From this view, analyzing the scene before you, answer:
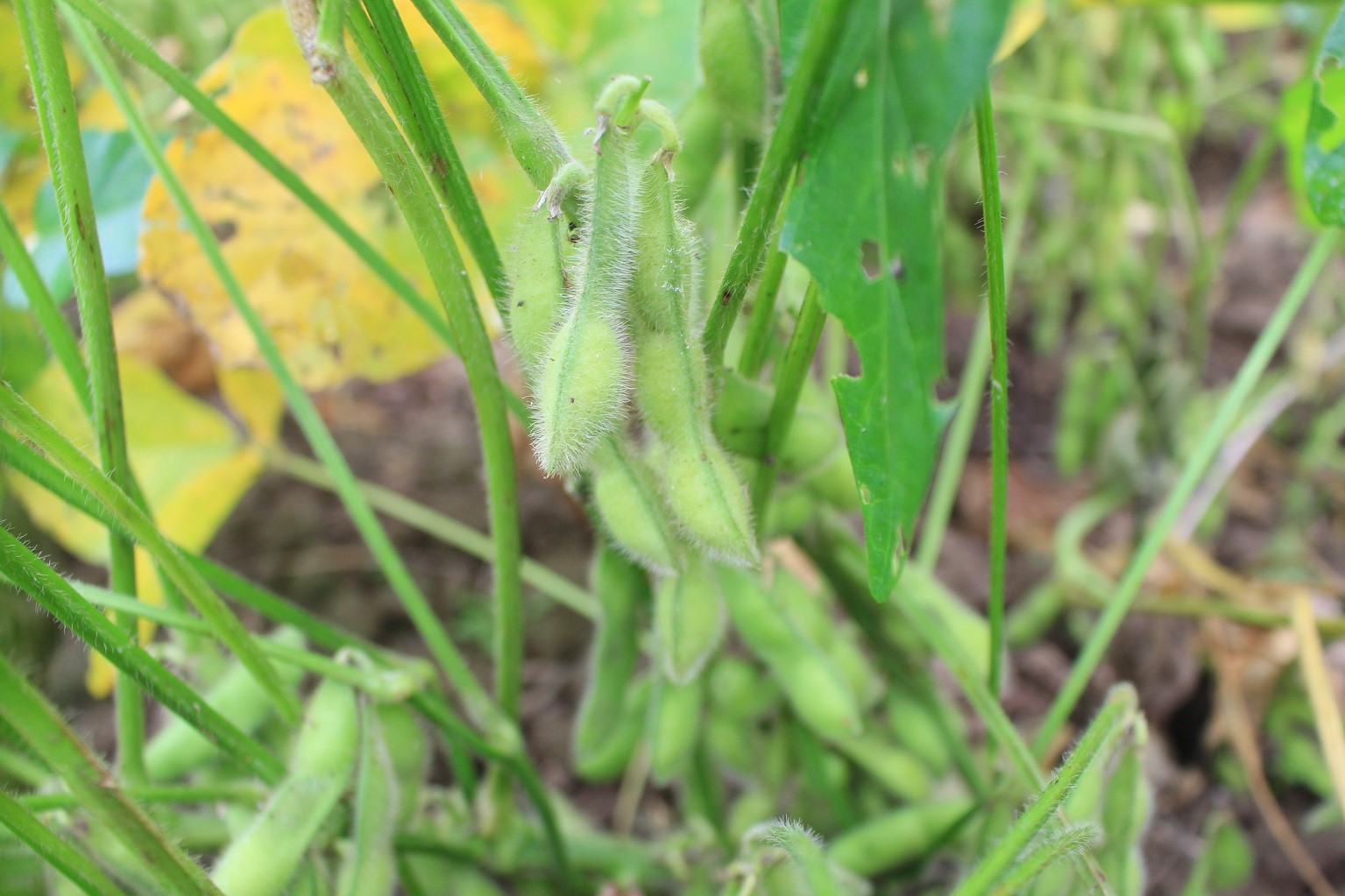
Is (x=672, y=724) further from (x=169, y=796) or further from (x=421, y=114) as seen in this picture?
(x=421, y=114)

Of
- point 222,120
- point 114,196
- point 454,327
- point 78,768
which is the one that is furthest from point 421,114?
point 114,196

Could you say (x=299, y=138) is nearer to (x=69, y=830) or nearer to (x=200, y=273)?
(x=200, y=273)

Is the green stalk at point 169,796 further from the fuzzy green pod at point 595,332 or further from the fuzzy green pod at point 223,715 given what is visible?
the fuzzy green pod at point 595,332

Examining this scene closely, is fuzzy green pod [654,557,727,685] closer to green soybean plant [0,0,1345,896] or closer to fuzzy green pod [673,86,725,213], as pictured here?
green soybean plant [0,0,1345,896]

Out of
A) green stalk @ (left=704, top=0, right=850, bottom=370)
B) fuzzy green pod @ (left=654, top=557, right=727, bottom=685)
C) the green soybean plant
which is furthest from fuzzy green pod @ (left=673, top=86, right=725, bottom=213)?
fuzzy green pod @ (left=654, top=557, right=727, bottom=685)

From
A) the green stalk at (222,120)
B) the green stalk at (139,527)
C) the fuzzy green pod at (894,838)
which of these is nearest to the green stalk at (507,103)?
the green stalk at (222,120)
